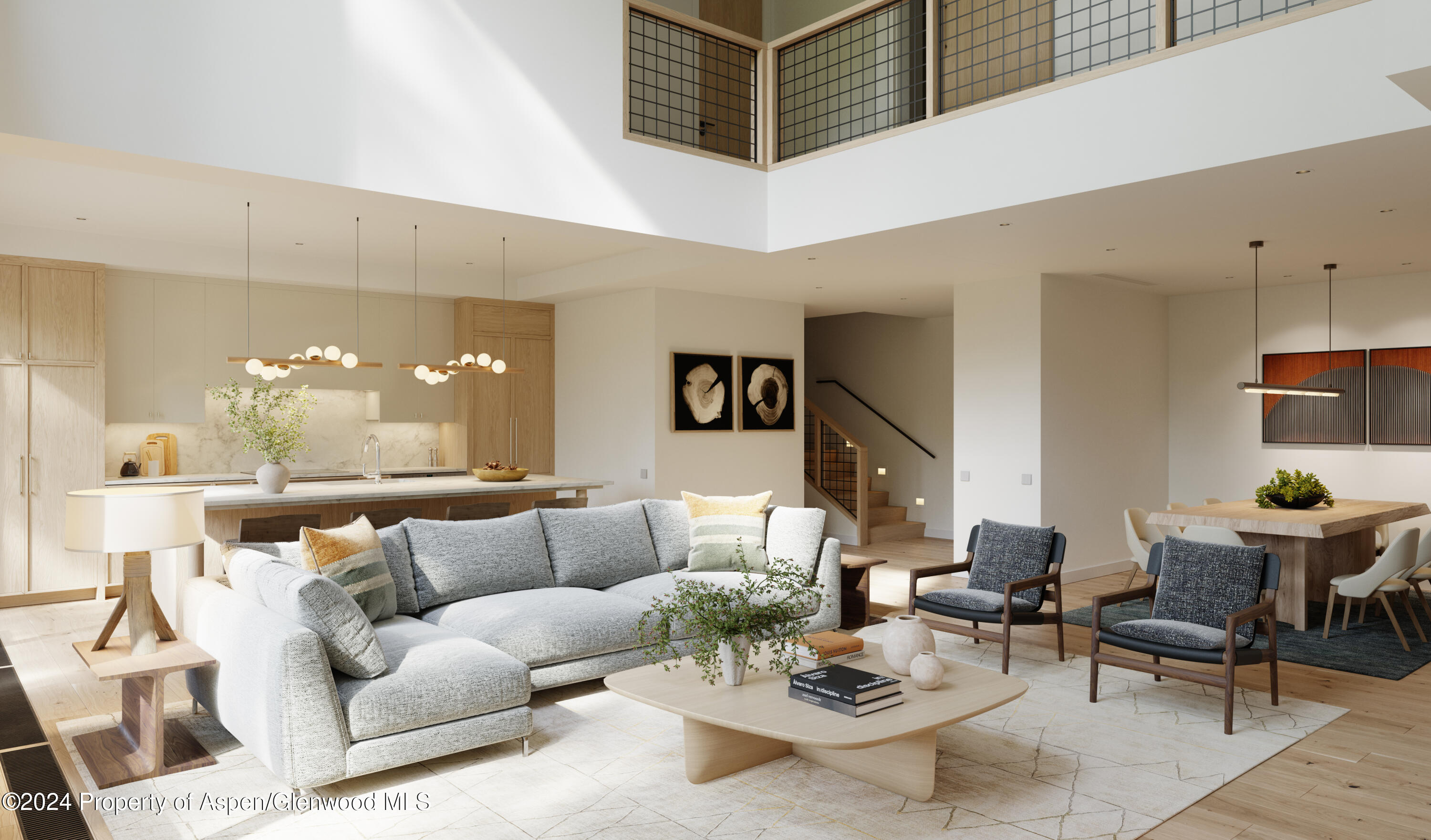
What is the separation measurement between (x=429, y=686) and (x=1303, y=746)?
144 inches

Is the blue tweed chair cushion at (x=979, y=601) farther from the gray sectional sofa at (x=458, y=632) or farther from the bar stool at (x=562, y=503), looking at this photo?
the bar stool at (x=562, y=503)

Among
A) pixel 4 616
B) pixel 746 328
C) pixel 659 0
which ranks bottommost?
pixel 4 616

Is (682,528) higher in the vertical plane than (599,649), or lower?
higher

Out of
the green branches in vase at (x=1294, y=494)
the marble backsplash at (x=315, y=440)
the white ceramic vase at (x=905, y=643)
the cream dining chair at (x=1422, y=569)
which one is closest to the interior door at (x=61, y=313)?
the marble backsplash at (x=315, y=440)

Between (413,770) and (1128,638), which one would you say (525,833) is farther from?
(1128,638)

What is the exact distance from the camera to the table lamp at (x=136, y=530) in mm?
3230

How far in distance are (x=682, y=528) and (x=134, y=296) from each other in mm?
5353

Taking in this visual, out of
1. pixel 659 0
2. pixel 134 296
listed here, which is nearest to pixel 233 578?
pixel 134 296

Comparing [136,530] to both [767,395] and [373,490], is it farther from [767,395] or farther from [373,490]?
[767,395]

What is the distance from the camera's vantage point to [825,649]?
3680 millimetres

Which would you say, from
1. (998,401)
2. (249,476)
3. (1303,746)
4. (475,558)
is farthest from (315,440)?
(1303,746)

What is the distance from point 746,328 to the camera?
9.02 m

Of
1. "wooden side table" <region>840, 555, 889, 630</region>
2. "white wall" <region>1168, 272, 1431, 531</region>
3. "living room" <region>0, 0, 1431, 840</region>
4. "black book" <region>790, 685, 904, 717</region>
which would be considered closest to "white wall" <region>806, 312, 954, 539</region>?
"living room" <region>0, 0, 1431, 840</region>

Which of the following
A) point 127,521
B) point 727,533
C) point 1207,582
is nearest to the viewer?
point 127,521
